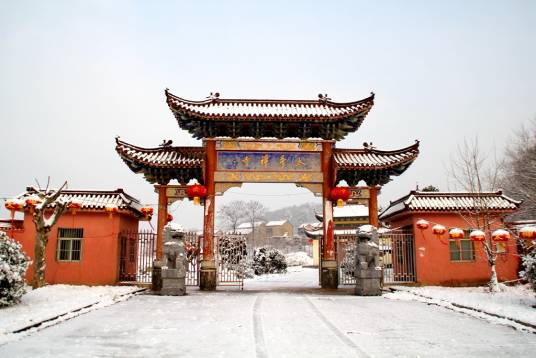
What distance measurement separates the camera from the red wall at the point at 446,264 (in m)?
14.4

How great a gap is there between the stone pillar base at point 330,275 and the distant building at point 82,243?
21.4 feet

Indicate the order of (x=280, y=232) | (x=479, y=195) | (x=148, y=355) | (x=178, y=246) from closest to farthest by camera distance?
1. (x=148, y=355)
2. (x=178, y=246)
3. (x=479, y=195)
4. (x=280, y=232)

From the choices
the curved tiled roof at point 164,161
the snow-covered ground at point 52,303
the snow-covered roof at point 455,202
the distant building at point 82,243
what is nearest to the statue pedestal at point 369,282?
the snow-covered roof at point 455,202

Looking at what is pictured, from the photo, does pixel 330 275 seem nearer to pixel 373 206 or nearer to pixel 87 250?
pixel 373 206

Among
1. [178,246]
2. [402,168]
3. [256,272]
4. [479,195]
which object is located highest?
[402,168]

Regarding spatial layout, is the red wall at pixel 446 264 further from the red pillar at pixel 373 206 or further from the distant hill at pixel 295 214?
the distant hill at pixel 295 214

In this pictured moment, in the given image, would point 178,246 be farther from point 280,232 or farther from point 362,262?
point 280,232

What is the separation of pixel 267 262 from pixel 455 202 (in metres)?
13.8

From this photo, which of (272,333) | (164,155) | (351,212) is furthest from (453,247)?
(351,212)

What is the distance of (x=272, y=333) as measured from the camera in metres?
6.58

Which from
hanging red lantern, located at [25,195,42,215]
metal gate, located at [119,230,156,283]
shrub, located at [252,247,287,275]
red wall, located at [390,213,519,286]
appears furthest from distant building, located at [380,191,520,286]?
shrub, located at [252,247,287,275]

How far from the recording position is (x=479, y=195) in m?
13.6

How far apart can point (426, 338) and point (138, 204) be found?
12437 mm

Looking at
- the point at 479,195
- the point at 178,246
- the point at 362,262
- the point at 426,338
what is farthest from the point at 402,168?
the point at 426,338
